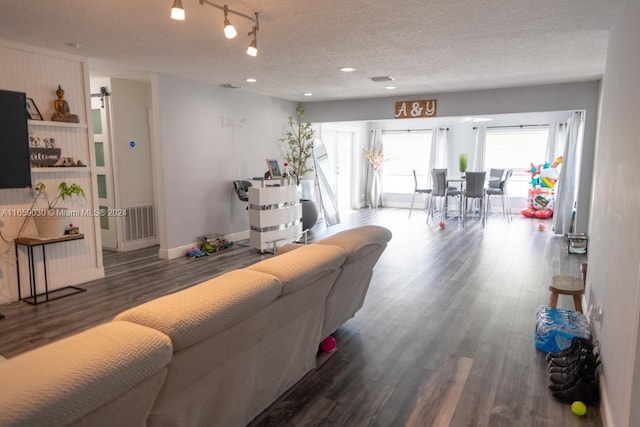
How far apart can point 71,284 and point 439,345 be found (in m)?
3.77

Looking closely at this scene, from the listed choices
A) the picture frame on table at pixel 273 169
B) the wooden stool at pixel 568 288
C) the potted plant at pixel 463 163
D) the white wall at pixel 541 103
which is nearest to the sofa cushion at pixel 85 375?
the wooden stool at pixel 568 288

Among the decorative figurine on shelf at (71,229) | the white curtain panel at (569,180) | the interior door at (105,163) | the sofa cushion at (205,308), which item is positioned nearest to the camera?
the sofa cushion at (205,308)

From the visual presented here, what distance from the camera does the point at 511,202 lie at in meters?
9.51

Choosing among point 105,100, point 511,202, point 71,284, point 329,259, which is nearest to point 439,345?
point 329,259

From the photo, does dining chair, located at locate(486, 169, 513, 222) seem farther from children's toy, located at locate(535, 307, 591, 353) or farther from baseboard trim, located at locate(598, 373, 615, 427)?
baseboard trim, located at locate(598, 373, 615, 427)

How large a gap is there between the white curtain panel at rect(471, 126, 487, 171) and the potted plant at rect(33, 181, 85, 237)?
8256mm

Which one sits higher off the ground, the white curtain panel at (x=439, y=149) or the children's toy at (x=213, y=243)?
the white curtain panel at (x=439, y=149)

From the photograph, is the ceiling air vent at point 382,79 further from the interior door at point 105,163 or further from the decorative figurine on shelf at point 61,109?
the interior door at point 105,163

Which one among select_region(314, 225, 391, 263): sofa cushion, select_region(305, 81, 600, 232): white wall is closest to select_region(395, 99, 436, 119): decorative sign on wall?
select_region(305, 81, 600, 232): white wall

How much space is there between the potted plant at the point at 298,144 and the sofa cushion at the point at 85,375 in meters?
5.91

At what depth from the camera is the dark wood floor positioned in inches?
86.7

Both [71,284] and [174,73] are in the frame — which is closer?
[71,284]

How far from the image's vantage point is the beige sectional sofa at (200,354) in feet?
3.35

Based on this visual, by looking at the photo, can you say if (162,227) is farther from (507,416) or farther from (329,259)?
(507,416)
